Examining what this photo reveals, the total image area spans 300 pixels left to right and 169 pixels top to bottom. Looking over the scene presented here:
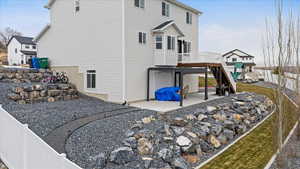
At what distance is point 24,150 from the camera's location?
5398 millimetres

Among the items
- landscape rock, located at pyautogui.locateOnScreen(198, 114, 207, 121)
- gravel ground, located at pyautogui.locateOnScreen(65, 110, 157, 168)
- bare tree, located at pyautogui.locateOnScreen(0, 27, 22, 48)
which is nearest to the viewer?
gravel ground, located at pyautogui.locateOnScreen(65, 110, 157, 168)

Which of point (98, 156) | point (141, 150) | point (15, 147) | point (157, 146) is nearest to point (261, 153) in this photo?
point (157, 146)

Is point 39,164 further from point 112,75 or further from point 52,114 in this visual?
point 112,75

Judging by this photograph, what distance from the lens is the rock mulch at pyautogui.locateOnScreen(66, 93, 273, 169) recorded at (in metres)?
6.41

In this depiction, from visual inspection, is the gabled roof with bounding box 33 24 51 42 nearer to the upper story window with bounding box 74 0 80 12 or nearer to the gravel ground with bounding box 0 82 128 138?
the upper story window with bounding box 74 0 80 12

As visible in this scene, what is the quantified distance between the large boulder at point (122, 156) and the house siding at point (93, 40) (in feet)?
25.6

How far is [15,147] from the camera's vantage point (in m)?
5.88

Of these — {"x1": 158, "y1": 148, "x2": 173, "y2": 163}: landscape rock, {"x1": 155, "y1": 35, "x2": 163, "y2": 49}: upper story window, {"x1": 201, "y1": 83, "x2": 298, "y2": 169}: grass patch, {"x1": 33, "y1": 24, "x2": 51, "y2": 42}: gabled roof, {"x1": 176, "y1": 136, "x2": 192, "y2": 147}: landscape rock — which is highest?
{"x1": 33, "y1": 24, "x2": 51, "y2": 42}: gabled roof

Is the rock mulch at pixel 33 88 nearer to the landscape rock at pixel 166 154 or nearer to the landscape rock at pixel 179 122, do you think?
the landscape rock at pixel 179 122

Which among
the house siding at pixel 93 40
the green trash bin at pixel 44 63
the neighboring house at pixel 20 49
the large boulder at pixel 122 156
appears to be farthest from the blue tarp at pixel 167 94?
the neighboring house at pixel 20 49

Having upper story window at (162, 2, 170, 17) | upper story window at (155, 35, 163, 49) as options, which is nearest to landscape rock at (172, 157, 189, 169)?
upper story window at (155, 35, 163, 49)

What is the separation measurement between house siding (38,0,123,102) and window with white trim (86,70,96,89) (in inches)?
13.4

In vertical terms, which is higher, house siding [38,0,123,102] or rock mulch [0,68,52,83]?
house siding [38,0,123,102]

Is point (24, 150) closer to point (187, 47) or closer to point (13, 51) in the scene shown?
point (187, 47)
